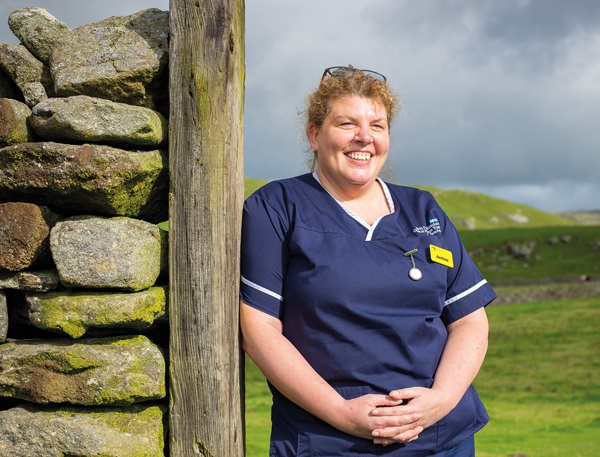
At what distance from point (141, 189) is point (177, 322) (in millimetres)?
865

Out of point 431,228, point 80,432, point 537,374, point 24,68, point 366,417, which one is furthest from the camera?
point 537,374

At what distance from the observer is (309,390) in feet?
13.4

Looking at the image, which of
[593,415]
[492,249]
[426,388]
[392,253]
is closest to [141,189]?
[392,253]

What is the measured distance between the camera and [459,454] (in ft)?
14.4

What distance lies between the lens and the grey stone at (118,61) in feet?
15.3

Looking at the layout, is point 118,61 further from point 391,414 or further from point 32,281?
point 391,414

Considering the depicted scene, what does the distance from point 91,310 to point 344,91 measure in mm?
2015

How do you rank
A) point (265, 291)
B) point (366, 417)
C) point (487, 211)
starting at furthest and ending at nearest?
point (487, 211)
point (265, 291)
point (366, 417)

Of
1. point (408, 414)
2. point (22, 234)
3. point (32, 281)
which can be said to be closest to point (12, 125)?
point (22, 234)

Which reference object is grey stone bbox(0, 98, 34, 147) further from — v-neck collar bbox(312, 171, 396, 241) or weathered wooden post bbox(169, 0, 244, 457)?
v-neck collar bbox(312, 171, 396, 241)

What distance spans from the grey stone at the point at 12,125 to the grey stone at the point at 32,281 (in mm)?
852

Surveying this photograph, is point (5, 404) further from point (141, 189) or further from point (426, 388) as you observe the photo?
point (426, 388)

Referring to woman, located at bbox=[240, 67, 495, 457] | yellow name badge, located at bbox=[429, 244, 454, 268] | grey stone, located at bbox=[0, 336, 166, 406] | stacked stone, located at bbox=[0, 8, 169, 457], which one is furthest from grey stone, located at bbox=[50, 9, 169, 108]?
yellow name badge, located at bbox=[429, 244, 454, 268]

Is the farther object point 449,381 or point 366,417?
point 449,381
